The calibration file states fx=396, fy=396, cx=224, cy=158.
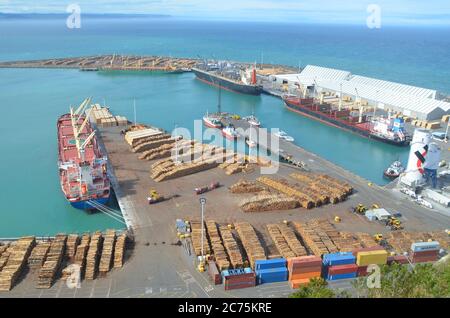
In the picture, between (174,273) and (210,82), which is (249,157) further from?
(210,82)

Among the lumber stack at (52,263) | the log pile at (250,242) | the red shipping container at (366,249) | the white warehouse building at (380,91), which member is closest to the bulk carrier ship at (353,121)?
the white warehouse building at (380,91)

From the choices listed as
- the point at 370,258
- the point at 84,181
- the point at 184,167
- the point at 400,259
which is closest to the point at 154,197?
the point at 84,181

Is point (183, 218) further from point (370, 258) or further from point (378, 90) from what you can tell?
point (378, 90)

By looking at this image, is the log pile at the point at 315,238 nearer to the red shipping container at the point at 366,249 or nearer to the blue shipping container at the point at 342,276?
the red shipping container at the point at 366,249

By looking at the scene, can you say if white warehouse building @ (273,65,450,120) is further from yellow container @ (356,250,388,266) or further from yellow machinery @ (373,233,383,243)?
yellow container @ (356,250,388,266)

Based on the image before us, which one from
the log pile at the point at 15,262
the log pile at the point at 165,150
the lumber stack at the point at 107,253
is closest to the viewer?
the log pile at the point at 15,262

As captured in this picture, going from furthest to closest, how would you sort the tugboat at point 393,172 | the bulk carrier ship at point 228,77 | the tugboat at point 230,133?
1. the bulk carrier ship at point 228,77
2. the tugboat at point 230,133
3. the tugboat at point 393,172

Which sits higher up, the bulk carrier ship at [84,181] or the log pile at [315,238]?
the bulk carrier ship at [84,181]
